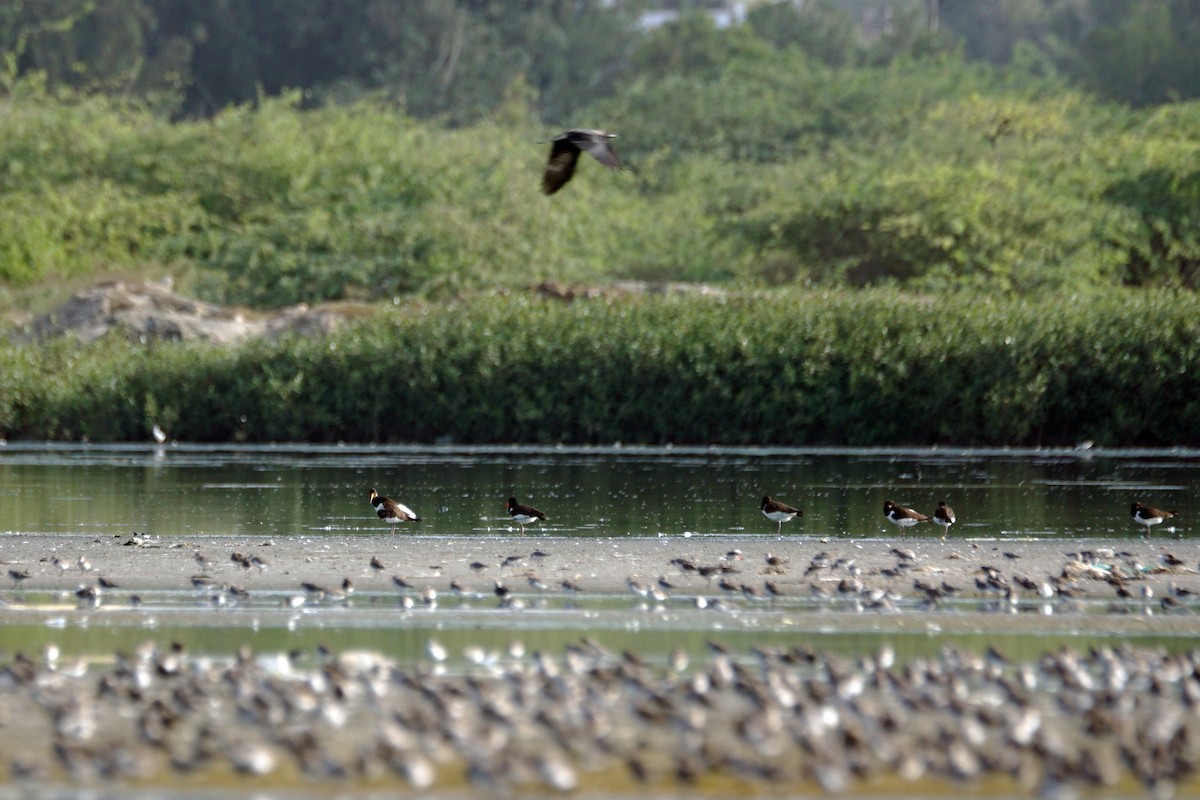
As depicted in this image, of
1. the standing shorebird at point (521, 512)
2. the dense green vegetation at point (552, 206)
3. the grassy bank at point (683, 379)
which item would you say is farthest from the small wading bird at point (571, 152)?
the dense green vegetation at point (552, 206)

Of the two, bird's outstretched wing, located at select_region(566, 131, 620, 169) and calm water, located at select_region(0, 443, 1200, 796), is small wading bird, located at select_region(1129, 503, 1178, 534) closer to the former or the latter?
calm water, located at select_region(0, 443, 1200, 796)

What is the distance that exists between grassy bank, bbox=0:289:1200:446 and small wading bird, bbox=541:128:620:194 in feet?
41.2

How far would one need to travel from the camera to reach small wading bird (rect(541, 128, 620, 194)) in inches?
575

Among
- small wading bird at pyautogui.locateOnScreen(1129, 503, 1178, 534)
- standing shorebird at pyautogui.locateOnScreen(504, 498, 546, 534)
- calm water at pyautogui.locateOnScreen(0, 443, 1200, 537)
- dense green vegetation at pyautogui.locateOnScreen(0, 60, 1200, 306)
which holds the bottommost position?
calm water at pyautogui.locateOnScreen(0, 443, 1200, 537)

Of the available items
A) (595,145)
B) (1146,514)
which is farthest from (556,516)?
(1146,514)

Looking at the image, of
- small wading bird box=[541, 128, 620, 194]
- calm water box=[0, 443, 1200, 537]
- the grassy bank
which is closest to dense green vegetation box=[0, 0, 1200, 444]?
the grassy bank

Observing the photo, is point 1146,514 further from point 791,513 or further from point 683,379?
point 683,379

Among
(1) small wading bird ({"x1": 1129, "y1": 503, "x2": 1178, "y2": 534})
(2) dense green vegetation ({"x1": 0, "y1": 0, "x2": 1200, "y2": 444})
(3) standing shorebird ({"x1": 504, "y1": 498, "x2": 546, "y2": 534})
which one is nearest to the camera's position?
(3) standing shorebird ({"x1": 504, "y1": 498, "x2": 546, "y2": 534})

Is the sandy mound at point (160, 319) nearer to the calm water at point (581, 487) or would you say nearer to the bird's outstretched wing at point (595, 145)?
the calm water at point (581, 487)

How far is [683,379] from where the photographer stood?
1101 inches

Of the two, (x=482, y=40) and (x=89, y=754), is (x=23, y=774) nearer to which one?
(x=89, y=754)

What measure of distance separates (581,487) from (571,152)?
7.44 m

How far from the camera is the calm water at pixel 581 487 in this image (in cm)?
1753

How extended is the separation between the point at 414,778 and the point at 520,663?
2.94 meters
